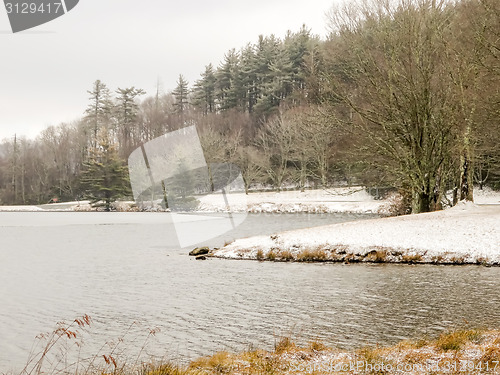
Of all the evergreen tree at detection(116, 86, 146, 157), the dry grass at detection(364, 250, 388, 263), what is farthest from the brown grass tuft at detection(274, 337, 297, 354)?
the evergreen tree at detection(116, 86, 146, 157)

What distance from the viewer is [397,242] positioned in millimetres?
19359

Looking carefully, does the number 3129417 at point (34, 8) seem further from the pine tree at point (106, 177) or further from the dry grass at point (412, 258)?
the pine tree at point (106, 177)

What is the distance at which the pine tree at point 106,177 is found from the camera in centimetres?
4709

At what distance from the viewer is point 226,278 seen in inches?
647

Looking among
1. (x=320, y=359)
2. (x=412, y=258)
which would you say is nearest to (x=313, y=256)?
(x=412, y=258)

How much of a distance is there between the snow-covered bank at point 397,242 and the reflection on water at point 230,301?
1067 mm

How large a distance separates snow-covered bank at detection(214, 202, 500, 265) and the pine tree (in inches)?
1029

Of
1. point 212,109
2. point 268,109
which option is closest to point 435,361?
point 268,109

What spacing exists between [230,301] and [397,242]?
9.34 m

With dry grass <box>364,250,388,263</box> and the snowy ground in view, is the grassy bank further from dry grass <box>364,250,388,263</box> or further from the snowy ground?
the snowy ground

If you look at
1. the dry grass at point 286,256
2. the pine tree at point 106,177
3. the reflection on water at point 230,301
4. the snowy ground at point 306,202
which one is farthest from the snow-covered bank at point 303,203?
the reflection on water at point 230,301

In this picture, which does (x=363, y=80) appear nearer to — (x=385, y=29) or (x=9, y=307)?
(x=385, y=29)

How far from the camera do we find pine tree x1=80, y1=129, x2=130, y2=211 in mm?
47094

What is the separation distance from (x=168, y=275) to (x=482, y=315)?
1081 centimetres
